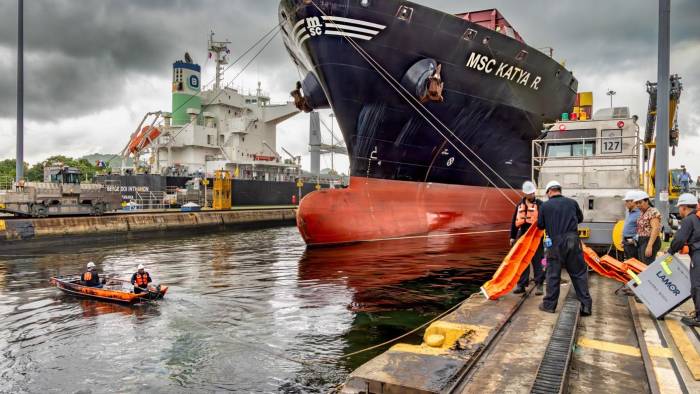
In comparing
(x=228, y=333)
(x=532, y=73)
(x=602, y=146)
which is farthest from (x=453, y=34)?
(x=228, y=333)

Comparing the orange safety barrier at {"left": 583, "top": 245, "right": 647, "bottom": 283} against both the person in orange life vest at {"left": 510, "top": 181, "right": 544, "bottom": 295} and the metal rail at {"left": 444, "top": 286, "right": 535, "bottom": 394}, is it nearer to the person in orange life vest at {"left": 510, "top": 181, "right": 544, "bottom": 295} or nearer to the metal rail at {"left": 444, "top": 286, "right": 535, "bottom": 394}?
the person in orange life vest at {"left": 510, "top": 181, "right": 544, "bottom": 295}

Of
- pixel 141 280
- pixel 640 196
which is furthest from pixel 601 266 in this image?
pixel 141 280

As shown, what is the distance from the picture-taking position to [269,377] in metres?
6.13

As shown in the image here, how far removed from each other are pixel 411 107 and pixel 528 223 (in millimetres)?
10417

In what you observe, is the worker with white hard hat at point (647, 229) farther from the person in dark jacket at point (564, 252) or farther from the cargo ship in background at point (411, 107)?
the cargo ship in background at point (411, 107)

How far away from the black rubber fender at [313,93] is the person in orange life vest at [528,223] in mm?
14415

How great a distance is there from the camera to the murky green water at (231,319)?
20.6ft

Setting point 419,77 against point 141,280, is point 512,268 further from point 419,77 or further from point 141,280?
point 419,77

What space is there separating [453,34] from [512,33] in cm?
593

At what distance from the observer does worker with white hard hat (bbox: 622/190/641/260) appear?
7.00 m

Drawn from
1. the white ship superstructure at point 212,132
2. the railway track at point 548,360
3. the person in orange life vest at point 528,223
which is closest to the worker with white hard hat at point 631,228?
the person in orange life vest at point 528,223

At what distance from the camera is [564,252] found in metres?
6.01

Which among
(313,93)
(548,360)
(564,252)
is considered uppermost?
(313,93)

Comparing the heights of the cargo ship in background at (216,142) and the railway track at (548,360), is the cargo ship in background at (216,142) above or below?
above
